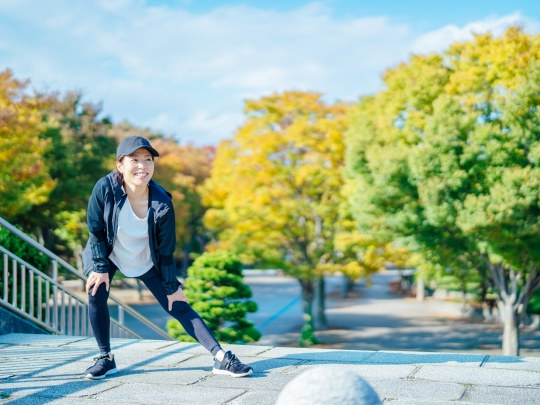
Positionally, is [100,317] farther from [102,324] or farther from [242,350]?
[242,350]

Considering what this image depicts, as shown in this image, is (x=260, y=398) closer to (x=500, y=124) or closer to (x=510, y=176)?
(x=510, y=176)

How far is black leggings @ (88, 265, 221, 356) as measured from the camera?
4207 mm

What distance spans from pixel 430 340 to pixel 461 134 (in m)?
8.74

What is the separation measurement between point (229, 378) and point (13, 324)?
3135 millimetres

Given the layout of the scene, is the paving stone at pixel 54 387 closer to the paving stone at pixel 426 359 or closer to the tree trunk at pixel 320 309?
the paving stone at pixel 426 359

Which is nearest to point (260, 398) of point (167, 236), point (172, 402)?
point (172, 402)

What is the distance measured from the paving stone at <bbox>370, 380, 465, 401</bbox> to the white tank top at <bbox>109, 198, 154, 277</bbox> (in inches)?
70.0

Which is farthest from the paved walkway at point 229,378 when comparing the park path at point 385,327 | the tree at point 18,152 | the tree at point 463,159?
the park path at point 385,327

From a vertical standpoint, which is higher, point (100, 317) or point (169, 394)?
point (100, 317)

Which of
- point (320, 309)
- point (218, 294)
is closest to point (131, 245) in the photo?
point (218, 294)

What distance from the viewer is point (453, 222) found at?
14.4 meters

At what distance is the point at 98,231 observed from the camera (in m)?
4.07

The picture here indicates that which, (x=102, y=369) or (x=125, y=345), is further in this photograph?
(x=125, y=345)

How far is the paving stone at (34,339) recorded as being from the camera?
544cm
